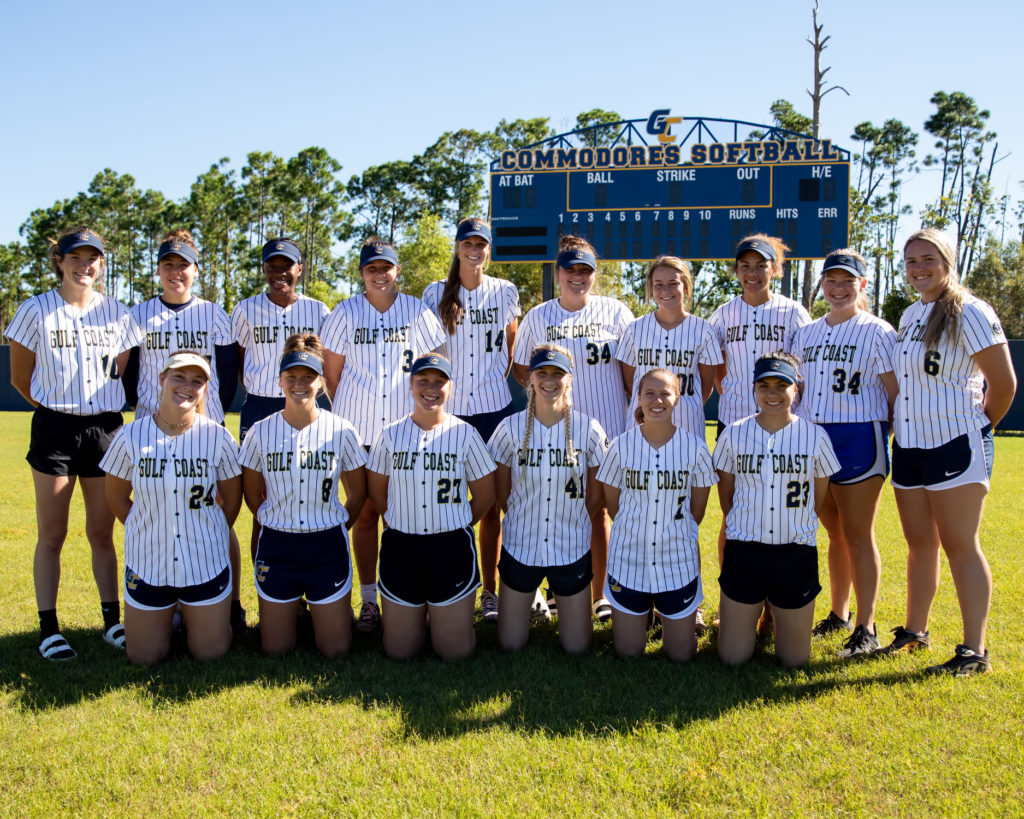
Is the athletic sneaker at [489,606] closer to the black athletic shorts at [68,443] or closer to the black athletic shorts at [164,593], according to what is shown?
the black athletic shorts at [164,593]

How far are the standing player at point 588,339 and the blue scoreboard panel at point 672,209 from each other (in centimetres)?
1251

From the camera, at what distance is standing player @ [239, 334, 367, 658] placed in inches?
160

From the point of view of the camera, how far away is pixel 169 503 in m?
4.00

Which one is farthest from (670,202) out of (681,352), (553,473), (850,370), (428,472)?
(428,472)

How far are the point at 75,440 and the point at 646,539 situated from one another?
9.90 feet

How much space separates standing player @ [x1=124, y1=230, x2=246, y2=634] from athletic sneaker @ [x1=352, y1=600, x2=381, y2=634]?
2.16 ft

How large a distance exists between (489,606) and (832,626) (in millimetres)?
1987

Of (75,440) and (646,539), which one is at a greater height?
(75,440)

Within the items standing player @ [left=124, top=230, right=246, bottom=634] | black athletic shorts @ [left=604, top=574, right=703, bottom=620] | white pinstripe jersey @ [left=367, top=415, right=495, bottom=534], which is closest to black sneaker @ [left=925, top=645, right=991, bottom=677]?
black athletic shorts @ [left=604, top=574, right=703, bottom=620]

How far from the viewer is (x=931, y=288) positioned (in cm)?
394

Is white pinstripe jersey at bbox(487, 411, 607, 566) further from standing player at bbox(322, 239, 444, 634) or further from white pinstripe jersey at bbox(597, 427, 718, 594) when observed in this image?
standing player at bbox(322, 239, 444, 634)

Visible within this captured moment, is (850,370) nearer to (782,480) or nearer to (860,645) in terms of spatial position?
(782,480)

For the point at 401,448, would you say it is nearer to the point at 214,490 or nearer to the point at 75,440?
the point at 214,490

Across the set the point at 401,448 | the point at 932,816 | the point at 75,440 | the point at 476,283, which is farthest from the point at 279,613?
the point at 932,816
